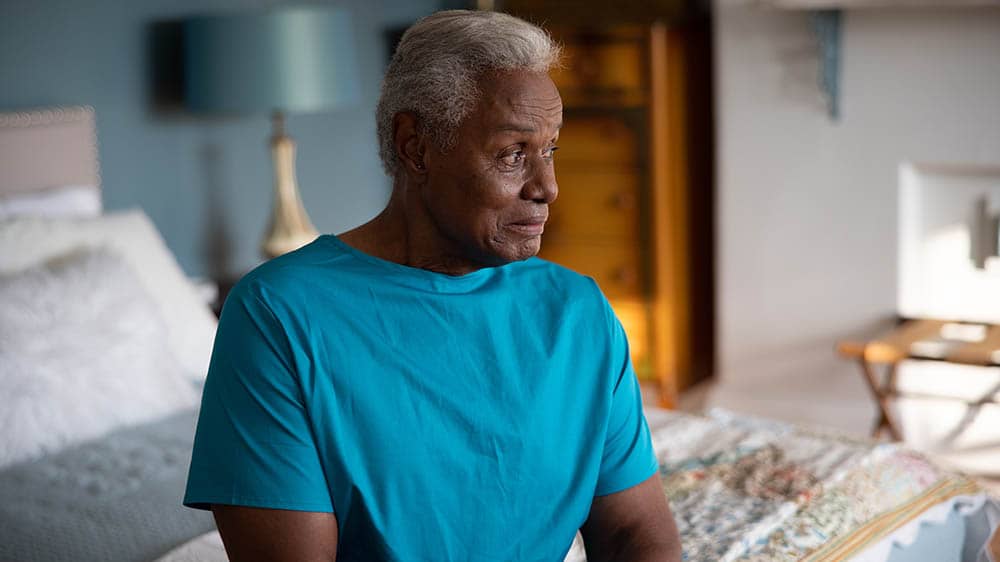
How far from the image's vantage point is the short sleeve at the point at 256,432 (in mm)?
1214

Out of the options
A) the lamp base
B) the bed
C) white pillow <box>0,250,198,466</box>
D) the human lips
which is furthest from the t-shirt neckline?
the lamp base

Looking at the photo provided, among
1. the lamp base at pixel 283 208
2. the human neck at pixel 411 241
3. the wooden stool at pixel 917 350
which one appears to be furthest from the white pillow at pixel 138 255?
the wooden stool at pixel 917 350

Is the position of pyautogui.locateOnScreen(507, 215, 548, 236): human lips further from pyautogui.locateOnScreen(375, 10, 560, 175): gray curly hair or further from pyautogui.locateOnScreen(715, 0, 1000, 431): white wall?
pyautogui.locateOnScreen(715, 0, 1000, 431): white wall

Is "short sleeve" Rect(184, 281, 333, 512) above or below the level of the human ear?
below

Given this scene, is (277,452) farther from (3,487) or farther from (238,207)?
(238,207)

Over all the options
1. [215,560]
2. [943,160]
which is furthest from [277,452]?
[943,160]

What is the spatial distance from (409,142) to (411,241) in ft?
0.40

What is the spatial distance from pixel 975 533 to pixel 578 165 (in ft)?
7.36

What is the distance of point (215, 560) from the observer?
1.69 m

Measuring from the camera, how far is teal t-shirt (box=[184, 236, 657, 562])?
4.04ft

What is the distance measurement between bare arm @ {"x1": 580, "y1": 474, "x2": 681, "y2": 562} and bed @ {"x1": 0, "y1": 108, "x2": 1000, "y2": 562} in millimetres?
242

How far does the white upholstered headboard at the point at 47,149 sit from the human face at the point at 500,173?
2.08m

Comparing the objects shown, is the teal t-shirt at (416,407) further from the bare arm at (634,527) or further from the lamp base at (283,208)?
the lamp base at (283,208)

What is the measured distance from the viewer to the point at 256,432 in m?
1.22
